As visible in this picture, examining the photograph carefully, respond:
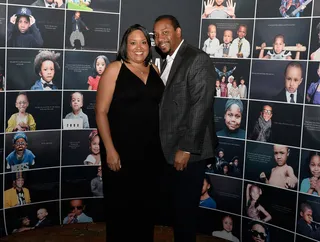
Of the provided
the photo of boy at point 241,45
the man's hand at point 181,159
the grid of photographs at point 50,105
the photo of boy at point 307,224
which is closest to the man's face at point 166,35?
the man's hand at point 181,159

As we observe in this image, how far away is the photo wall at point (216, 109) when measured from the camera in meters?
3.46

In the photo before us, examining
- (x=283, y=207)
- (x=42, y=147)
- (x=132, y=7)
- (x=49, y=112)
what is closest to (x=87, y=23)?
(x=132, y=7)

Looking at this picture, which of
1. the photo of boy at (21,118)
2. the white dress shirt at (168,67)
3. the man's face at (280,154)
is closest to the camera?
the white dress shirt at (168,67)

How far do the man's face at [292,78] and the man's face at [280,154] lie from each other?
0.47 metres

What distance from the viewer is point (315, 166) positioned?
11.1 feet

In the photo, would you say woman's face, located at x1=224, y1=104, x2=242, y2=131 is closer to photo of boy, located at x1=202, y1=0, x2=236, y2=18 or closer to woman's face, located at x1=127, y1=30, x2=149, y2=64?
photo of boy, located at x1=202, y1=0, x2=236, y2=18

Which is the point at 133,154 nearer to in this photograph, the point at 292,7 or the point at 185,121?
the point at 185,121

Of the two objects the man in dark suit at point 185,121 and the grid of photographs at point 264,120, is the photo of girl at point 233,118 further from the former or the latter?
the man in dark suit at point 185,121

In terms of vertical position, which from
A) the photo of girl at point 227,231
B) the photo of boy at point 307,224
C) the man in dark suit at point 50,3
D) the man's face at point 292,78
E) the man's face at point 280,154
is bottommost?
the photo of girl at point 227,231

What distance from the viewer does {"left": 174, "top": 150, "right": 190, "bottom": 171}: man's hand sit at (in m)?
2.72

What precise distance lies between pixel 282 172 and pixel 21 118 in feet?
7.34

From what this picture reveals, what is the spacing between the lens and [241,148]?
12.5 ft

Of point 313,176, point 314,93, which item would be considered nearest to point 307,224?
point 313,176

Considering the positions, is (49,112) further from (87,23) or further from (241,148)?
(241,148)
